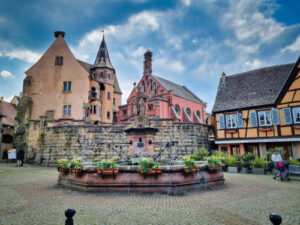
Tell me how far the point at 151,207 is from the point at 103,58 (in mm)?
35226

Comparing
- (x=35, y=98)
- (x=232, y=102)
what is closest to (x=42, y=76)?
(x=35, y=98)

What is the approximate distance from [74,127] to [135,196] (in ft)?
52.2

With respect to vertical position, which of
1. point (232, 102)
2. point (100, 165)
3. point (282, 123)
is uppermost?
point (232, 102)

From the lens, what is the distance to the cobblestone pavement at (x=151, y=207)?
17.0 feet

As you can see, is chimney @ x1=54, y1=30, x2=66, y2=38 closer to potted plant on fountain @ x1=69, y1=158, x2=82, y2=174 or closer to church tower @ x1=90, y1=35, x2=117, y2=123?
church tower @ x1=90, y1=35, x2=117, y2=123

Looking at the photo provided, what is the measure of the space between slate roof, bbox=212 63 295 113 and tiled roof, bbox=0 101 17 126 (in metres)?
35.2

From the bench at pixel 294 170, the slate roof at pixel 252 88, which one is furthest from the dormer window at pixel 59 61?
the bench at pixel 294 170

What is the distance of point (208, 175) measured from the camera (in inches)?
378

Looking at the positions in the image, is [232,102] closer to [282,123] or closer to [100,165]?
[282,123]

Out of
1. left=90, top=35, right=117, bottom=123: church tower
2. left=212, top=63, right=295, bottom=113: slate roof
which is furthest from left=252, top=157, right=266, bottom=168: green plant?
left=90, top=35, right=117, bottom=123: church tower

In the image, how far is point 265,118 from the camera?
2025 centimetres

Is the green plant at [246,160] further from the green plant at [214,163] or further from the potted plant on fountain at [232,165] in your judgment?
the green plant at [214,163]

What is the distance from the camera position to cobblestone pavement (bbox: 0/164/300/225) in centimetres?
517

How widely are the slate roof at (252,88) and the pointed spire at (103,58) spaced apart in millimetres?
21038
